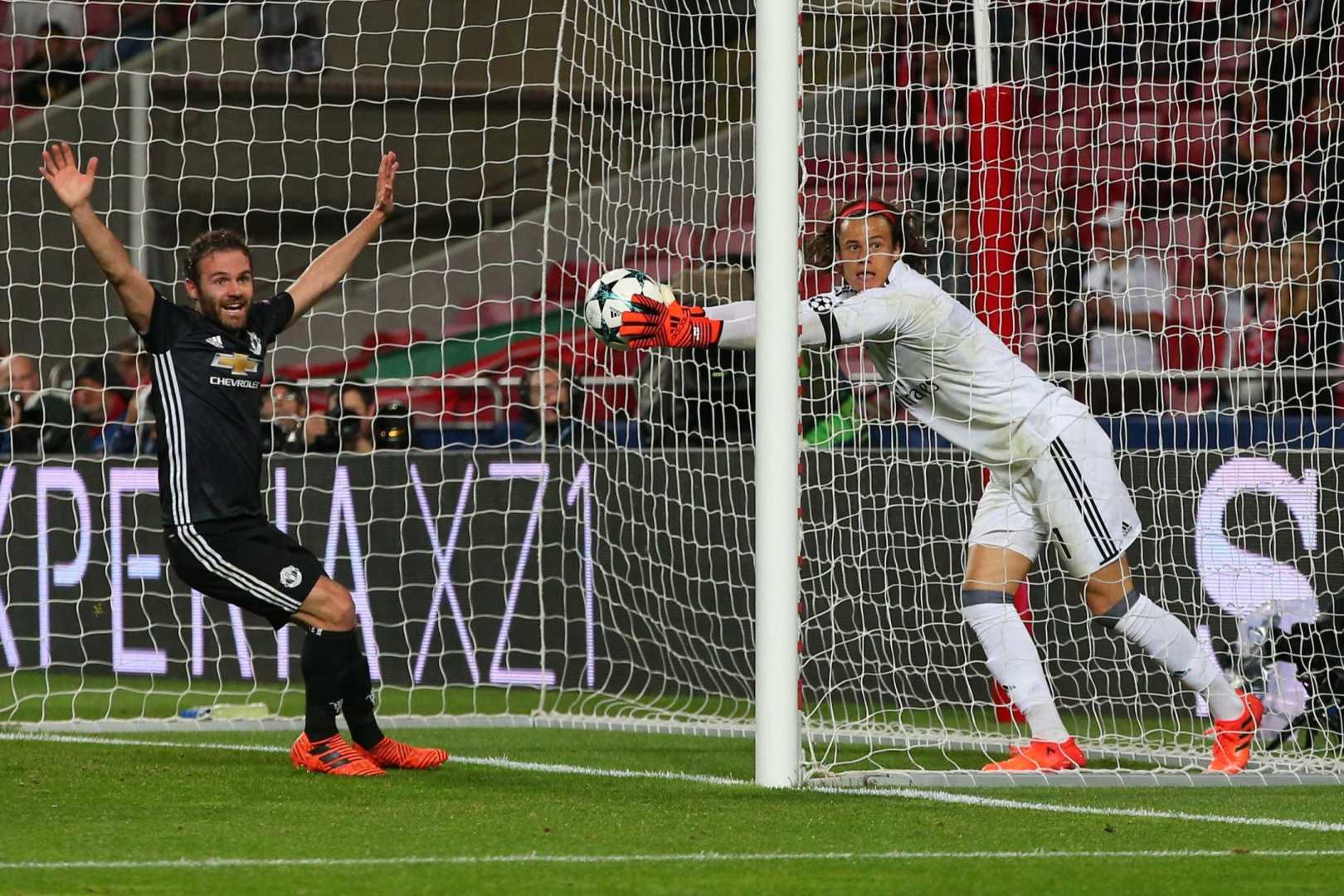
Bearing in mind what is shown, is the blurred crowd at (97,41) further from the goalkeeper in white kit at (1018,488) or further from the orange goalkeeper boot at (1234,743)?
the orange goalkeeper boot at (1234,743)

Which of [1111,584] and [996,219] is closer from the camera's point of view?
[1111,584]

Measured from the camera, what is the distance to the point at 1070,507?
6516 mm

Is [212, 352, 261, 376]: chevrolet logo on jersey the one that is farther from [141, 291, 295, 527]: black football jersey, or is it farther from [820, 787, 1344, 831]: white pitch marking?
[820, 787, 1344, 831]: white pitch marking

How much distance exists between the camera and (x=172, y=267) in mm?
14406

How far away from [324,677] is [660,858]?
6.73ft

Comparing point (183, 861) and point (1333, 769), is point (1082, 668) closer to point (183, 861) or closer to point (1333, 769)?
point (1333, 769)

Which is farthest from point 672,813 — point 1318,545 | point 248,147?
point 248,147

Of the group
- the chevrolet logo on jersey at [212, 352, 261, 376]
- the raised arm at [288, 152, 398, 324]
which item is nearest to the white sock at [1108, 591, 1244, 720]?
the raised arm at [288, 152, 398, 324]

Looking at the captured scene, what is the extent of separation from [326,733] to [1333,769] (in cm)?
345

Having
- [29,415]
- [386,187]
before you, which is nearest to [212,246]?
[386,187]

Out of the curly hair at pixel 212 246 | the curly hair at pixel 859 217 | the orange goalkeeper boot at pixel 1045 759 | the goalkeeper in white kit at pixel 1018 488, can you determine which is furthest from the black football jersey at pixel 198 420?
the orange goalkeeper boot at pixel 1045 759

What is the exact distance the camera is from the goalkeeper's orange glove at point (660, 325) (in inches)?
234

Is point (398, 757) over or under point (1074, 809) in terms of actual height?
over

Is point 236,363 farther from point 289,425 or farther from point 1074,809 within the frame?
point 289,425
